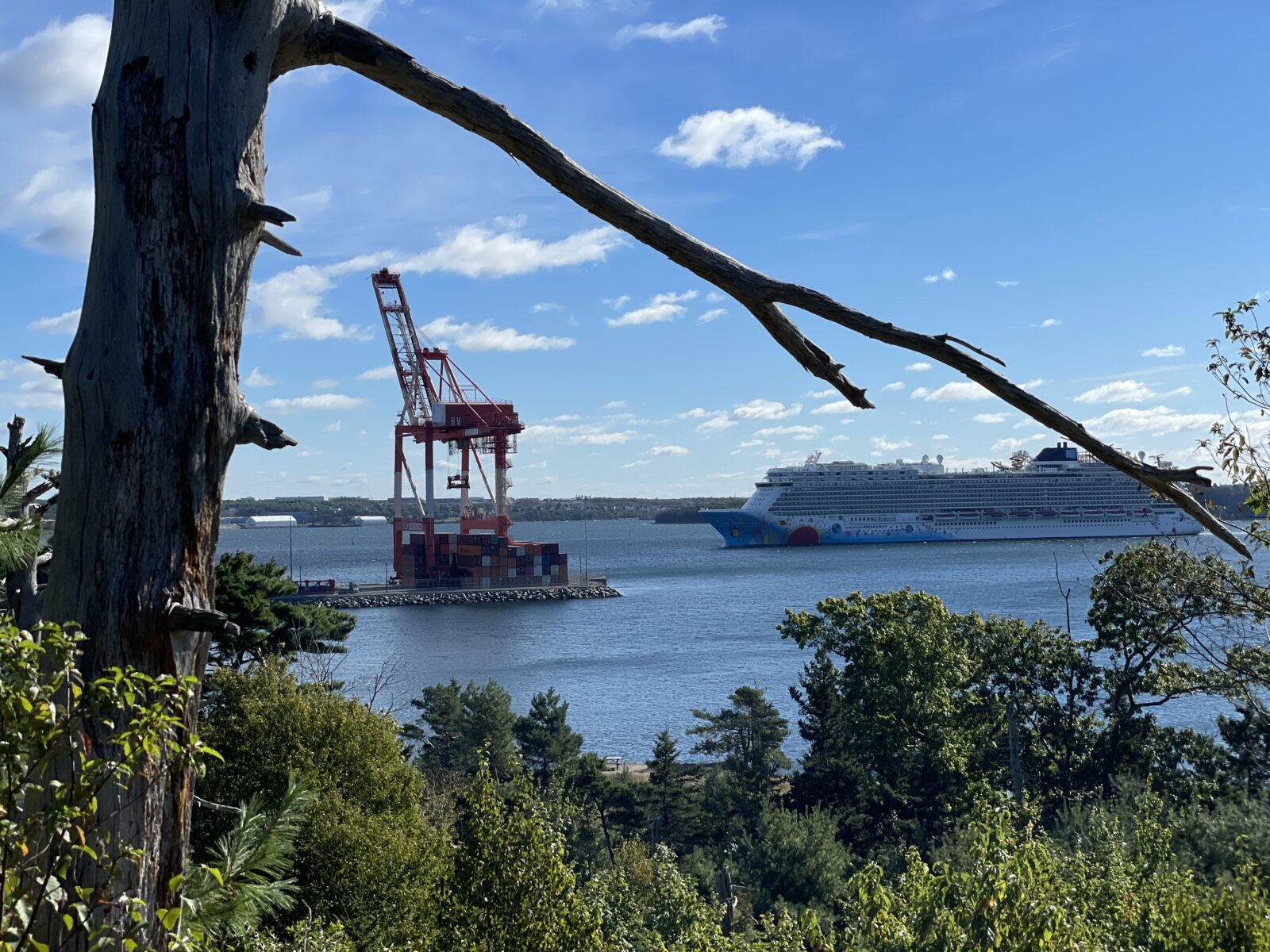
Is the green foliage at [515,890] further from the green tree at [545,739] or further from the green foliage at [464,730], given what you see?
the green tree at [545,739]

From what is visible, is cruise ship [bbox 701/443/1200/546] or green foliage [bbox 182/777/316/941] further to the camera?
cruise ship [bbox 701/443/1200/546]

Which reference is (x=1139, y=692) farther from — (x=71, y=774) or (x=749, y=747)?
(x=71, y=774)

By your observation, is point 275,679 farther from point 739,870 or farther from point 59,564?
point 59,564

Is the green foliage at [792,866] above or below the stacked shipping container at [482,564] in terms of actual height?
below

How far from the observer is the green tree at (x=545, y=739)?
16.9 meters

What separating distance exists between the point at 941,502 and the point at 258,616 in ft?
213

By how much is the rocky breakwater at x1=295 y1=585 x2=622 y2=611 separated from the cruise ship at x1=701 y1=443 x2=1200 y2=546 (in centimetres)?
2179

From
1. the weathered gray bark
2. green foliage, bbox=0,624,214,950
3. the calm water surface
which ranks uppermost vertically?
the weathered gray bark

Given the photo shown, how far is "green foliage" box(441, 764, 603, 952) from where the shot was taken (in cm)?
765

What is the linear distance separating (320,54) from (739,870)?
42.6 ft

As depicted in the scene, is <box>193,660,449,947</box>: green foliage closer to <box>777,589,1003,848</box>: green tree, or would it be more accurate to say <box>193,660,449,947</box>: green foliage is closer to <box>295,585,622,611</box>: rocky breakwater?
<box>777,589,1003,848</box>: green tree

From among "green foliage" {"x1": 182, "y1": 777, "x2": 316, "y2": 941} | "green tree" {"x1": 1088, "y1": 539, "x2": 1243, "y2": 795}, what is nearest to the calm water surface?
"green tree" {"x1": 1088, "y1": 539, "x2": 1243, "y2": 795}

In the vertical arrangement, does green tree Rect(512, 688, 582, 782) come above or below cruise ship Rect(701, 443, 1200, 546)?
below

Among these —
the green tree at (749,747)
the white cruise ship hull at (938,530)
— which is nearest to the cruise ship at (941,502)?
the white cruise ship hull at (938,530)
